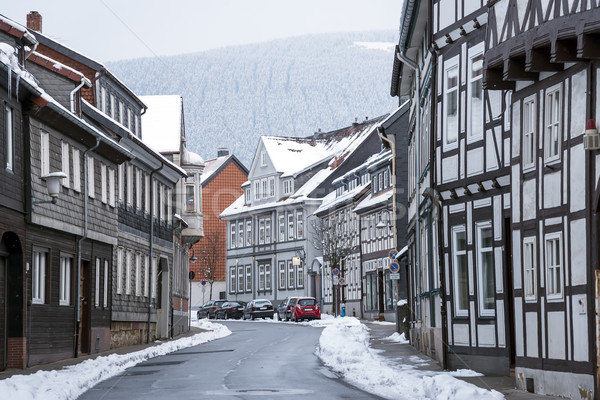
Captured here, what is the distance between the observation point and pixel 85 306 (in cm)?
3153

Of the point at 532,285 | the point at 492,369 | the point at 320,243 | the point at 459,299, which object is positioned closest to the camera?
the point at 532,285

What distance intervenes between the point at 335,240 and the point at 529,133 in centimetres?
5547

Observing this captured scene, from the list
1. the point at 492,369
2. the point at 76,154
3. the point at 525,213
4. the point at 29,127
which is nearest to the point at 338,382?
the point at 492,369

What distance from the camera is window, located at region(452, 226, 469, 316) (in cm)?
2252

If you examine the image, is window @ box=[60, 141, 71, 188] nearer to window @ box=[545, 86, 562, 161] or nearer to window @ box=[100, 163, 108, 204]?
window @ box=[100, 163, 108, 204]

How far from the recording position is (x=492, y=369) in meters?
21.2

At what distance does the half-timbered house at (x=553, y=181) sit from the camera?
→ 15.1 metres

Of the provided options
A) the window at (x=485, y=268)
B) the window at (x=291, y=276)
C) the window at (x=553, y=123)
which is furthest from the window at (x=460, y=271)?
the window at (x=291, y=276)

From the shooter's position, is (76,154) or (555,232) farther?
(76,154)

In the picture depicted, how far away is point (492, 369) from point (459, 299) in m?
2.03

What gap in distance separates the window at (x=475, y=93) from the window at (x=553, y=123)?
4734 millimetres

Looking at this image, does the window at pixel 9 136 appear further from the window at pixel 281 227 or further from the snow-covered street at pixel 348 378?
the window at pixel 281 227

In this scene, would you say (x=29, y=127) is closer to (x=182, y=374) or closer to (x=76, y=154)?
(x=76, y=154)

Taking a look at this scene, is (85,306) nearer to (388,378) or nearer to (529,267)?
(388,378)
